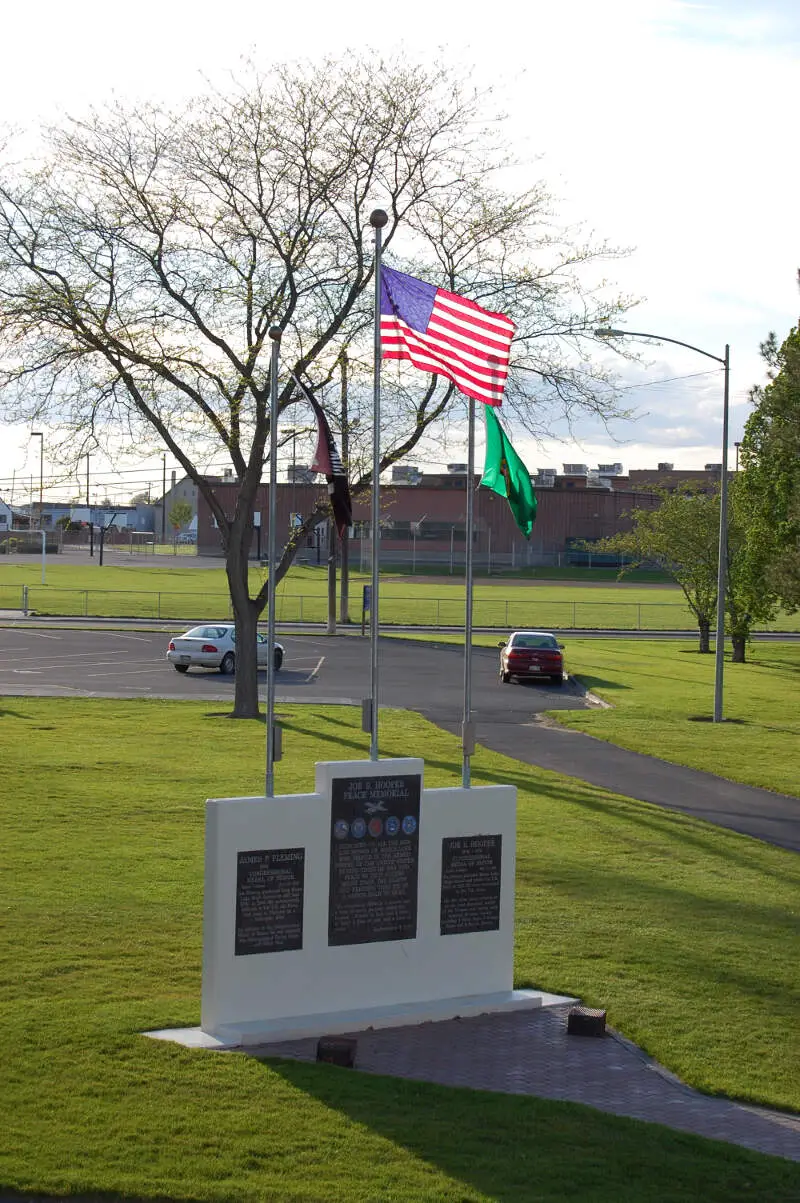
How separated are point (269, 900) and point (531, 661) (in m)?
28.4

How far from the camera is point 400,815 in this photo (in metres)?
10.4

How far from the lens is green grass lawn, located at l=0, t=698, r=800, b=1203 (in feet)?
23.6

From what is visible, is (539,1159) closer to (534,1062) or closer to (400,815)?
(534,1062)

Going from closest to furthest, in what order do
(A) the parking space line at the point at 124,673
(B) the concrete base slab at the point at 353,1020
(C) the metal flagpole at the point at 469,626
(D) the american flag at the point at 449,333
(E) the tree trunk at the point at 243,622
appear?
(B) the concrete base slab at the point at 353,1020 < (C) the metal flagpole at the point at 469,626 < (D) the american flag at the point at 449,333 < (E) the tree trunk at the point at 243,622 < (A) the parking space line at the point at 124,673

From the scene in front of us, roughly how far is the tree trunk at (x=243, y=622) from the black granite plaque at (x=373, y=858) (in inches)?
677

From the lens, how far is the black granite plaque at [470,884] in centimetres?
1057

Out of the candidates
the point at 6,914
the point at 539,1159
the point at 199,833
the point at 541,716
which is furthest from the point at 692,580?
the point at 539,1159

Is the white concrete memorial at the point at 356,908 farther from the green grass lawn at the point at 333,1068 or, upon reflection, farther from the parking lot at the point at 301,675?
the parking lot at the point at 301,675

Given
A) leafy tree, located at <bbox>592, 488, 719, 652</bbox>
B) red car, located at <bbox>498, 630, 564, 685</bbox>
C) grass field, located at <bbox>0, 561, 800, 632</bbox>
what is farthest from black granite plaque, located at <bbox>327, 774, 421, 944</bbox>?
leafy tree, located at <bbox>592, 488, 719, 652</bbox>

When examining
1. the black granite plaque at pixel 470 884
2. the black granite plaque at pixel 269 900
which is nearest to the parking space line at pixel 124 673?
the black granite plaque at pixel 470 884

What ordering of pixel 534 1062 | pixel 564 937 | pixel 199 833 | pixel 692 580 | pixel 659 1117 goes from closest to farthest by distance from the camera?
pixel 659 1117
pixel 534 1062
pixel 564 937
pixel 199 833
pixel 692 580

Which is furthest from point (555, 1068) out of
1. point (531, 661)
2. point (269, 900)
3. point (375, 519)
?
point (531, 661)

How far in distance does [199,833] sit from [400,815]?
664cm

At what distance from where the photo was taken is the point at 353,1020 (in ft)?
32.4
